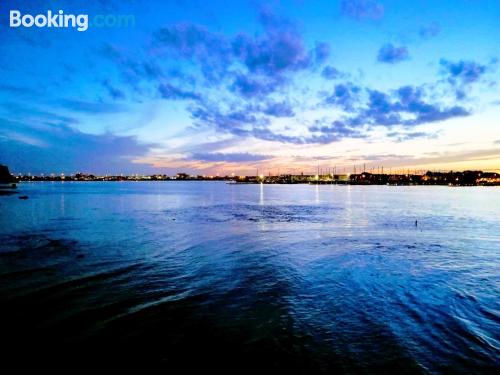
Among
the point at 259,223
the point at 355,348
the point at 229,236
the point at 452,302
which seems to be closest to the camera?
the point at 355,348

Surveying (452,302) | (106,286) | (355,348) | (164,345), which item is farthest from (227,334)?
(452,302)

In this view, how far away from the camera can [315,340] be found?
35.4ft

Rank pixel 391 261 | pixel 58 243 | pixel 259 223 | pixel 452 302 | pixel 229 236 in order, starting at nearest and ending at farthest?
pixel 452 302, pixel 391 261, pixel 58 243, pixel 229 236, pixel 259 223

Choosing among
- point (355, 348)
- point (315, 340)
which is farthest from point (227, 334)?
point (355, 348)

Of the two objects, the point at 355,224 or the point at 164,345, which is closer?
the point at 164,345

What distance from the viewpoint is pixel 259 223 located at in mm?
41031

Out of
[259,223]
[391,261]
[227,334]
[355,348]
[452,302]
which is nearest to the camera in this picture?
[355,348]

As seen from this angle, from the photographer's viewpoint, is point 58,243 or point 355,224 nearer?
A: point 58,243

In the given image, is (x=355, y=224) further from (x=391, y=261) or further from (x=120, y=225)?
(x=120, y=225)

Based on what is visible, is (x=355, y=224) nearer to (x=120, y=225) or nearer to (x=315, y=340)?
(x=120, y=225)

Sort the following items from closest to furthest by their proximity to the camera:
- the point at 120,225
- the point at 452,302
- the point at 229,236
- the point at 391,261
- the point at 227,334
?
1. the point at 227,334
2. the point at 452,302
3. the point at 391,261
4. the point at 229,236
5. the point at 120,225

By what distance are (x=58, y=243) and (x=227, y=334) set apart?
2111 cm

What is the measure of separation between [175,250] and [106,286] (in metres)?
9.14

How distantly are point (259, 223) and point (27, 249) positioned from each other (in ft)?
80.9
